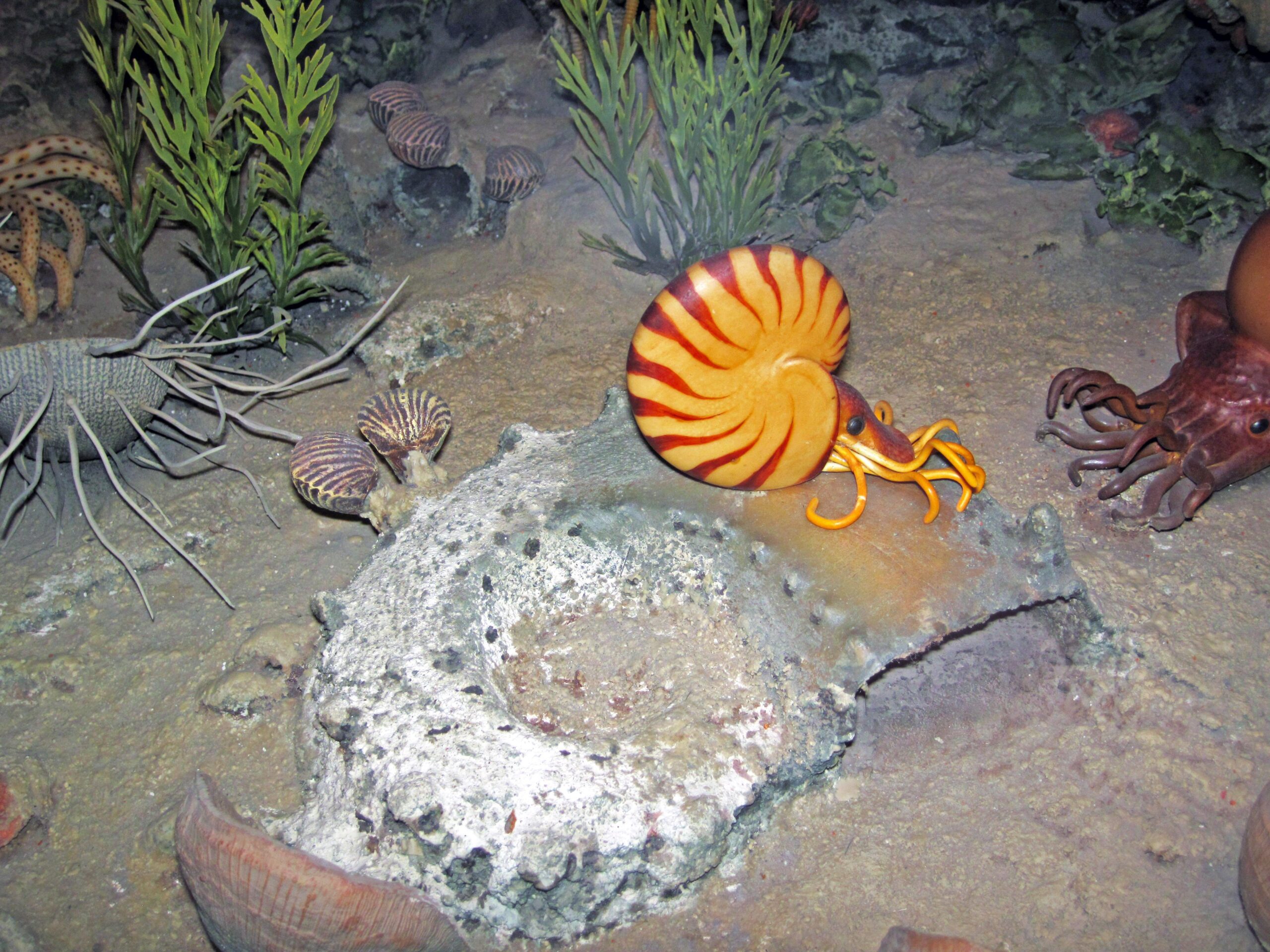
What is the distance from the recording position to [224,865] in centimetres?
195

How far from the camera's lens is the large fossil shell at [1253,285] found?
295 centimetres

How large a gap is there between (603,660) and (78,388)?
209 centimetres

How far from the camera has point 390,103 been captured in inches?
177

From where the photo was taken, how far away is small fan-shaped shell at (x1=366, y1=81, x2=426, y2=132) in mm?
4496

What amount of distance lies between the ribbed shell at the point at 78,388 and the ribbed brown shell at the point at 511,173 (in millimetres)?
1880

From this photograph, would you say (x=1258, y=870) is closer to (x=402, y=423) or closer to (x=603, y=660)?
(x=603, y=660)

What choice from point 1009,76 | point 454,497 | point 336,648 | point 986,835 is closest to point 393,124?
point 454,497

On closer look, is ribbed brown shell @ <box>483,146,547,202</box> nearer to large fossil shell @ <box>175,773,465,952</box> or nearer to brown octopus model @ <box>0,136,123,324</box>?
brown octopus model @ <box>0,136,123,324</box>

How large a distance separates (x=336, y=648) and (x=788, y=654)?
1322 mm

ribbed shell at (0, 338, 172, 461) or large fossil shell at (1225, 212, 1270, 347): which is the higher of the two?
large fossil shell at (1225, 212, 1270, 347)

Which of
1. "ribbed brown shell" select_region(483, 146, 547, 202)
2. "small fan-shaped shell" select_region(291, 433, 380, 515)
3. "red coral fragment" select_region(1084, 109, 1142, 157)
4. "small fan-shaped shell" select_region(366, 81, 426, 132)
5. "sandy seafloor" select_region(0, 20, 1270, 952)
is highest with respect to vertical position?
"small fan-shaped shell" select_region(366, 81, 426, 132)

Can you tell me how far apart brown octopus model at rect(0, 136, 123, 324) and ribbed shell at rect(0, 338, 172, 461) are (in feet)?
3.89

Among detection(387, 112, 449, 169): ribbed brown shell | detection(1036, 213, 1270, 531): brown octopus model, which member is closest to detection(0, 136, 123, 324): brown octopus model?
detection(387, 112, 449, 169): ribbed brown shell

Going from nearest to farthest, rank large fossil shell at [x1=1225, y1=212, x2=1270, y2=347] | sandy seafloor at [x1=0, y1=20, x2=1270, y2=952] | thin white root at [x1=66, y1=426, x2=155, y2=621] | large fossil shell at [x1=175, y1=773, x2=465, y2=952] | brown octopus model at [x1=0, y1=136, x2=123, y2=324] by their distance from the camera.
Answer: large fossil shell at [x1=175, y1=773, x2=465, y2=952] < sandy seafloor at [x1=0, y1=20, x2=1270, y2=952] < thin white root at [x1=66, y1=426, x2=155, y2=621] < large fossil shell at [x1=1225, y1=212, x2=1270, y2=347] < brown octopus model at [x1=0, y1=136, x2=123, y2=324]
